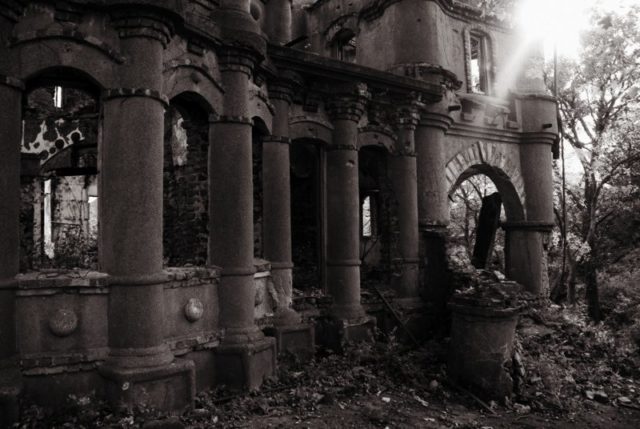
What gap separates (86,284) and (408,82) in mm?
6916

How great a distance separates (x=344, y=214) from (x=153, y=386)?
4.64 metres

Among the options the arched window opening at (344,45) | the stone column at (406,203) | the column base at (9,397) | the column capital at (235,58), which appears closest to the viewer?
the column base at (9,397)

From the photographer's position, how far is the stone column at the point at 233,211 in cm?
676

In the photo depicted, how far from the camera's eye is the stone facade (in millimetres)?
5281

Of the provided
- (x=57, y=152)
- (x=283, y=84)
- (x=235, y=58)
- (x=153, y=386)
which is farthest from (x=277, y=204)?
(x=57, y=152)

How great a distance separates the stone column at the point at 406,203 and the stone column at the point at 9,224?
6.76 metres

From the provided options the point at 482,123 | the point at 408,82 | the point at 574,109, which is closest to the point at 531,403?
the point at 408,82

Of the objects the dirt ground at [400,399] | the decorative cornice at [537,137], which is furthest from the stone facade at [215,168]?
the decorative cornice at [537,137]

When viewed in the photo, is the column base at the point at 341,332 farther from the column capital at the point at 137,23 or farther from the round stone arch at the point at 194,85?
the column capital at the point at 137,23

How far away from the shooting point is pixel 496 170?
43.1 ft

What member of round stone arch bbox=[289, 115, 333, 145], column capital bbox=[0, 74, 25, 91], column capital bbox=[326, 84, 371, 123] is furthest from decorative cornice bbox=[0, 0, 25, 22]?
column capital bbox=[326, 84, 371, 123]

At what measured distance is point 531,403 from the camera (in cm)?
746

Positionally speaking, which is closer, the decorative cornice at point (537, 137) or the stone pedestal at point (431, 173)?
the stone pedestal at point (431, 173)

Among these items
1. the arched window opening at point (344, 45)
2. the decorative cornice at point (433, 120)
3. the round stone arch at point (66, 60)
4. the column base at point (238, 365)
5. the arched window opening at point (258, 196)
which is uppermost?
the arched window opening at point (344, 45)
